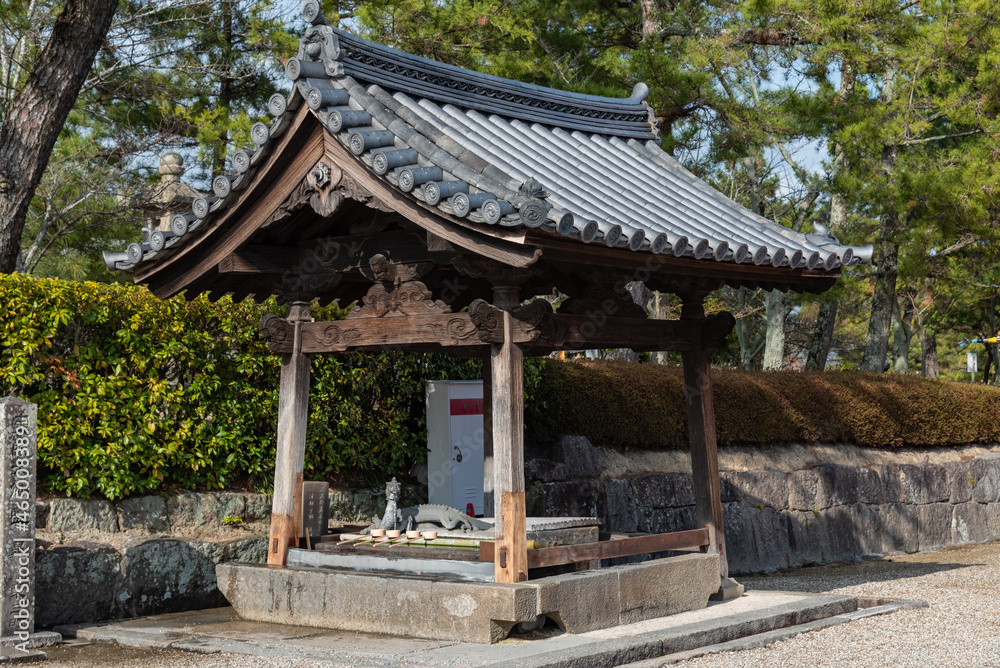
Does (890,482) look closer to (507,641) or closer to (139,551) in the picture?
(507,641)

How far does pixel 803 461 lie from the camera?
13.1m

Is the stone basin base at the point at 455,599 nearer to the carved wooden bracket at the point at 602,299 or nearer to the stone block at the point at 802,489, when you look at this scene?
the carved wooden bracket at the point at 602,299

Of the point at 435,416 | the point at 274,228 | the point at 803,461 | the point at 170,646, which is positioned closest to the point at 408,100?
the point at 274,228

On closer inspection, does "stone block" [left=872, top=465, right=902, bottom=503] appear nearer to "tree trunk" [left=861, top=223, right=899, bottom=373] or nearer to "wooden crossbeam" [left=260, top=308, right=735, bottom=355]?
"tree trunk" [left=861, top=223, right=899, bottom=373]

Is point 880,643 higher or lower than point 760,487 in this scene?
lower

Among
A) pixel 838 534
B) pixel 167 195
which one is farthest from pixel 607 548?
pixel 167 195

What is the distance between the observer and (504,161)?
6840 millimetres

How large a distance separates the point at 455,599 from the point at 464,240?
7.04ft

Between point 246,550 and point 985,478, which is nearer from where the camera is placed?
point 246,550

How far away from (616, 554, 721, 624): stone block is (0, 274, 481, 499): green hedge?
301cm

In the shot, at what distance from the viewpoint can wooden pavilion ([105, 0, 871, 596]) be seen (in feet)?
20.0

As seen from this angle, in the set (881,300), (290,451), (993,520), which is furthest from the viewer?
(881,300)

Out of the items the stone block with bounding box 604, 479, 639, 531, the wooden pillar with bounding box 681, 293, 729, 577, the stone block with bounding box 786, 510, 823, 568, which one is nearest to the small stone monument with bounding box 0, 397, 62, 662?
the wooden pillar with bounding box 681, 293, 729, 577

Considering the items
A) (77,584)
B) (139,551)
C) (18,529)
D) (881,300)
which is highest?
(881,300)
